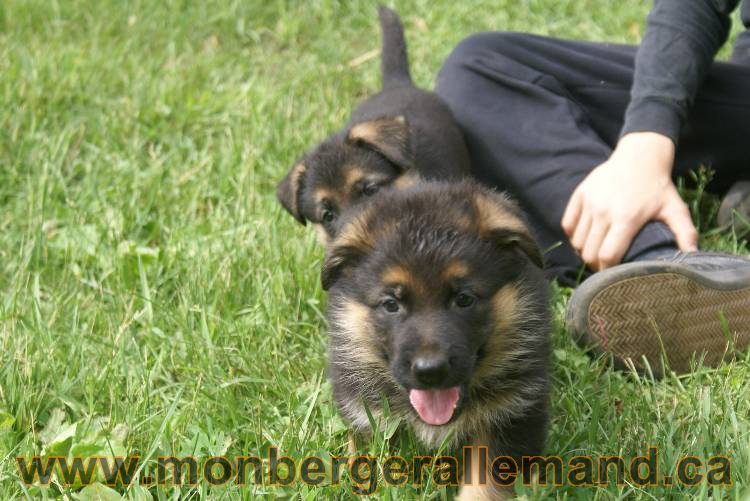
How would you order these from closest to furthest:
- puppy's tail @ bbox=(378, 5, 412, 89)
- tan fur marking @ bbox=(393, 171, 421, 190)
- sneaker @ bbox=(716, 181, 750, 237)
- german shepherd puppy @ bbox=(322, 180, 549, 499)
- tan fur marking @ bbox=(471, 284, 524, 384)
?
german shepherd puppy @ bbox=(322, 180, 549, 499) → tan fur marking @ bbox=(471, 284, 524, 384) → sneaker @ bbox=(716, 181, 750, 237) → tan fur marking @ bbox=(393, 171, 421, 190) → puppy's tail @ bbox=(378, 5, 412, 89)

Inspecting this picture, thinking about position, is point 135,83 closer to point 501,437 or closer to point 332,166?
point 332,166

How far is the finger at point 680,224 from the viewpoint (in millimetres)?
3188

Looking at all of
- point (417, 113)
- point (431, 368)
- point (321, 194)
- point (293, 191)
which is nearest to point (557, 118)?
point (417, 113)

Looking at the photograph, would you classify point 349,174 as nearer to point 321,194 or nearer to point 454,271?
point 321,194

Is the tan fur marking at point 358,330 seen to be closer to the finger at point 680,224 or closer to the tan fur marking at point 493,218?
the tan fur marking at point 493,218

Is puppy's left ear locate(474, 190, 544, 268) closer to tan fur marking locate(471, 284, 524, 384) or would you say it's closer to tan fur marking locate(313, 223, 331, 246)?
tan fur marking locate(471, 284, 524, 384)

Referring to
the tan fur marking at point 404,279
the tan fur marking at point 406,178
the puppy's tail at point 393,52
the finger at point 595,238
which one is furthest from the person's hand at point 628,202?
the puppy's tail at point 393,52

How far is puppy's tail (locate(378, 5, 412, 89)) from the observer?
181 inches

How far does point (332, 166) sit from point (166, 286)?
847 mm

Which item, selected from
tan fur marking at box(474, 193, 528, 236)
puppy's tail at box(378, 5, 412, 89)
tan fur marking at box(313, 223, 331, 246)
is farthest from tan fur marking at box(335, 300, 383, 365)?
puppy's tail at box(378, 5, 412, 89)

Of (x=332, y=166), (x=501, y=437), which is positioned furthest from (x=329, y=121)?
(x=501, y=437)

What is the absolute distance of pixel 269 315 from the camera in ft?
10.2

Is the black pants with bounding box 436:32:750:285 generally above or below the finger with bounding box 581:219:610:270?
above

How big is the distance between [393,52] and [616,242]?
194 cm
